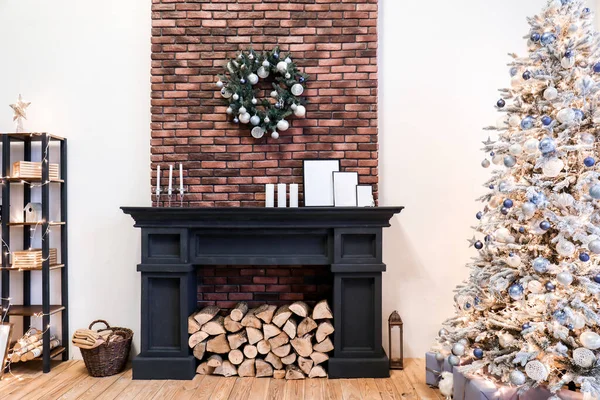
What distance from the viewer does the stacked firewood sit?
110 inches

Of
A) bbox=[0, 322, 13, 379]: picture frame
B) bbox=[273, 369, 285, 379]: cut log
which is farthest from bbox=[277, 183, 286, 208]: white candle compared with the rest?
bbox=[0, 322, 13, 379]: picture frame

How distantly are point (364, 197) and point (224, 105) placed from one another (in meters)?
1.23

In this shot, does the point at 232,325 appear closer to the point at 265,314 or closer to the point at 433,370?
the point at 265,314

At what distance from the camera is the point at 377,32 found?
3146 mm

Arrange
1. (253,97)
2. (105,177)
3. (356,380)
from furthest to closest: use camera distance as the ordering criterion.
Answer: (105,177)
(253,97)
(356,380)

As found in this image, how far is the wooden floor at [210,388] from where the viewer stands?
8.21ft

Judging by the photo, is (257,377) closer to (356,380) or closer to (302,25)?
(356,380)

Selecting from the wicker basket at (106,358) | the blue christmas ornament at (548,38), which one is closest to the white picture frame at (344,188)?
the blue christmas ornament at (548,38)

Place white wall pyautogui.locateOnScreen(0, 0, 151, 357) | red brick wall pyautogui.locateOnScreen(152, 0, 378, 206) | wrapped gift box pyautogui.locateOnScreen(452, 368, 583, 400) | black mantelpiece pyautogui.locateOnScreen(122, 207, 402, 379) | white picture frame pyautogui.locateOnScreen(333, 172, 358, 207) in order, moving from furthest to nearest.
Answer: white wall pyautogui.locateOnScreen(0, 0, 151, 357) → red brick wall pyautogui.locateOnScreen(152, 0, 378, 206) → white picture frame pyautogui.locateOnScreen(333, 172, 358, 207) → black mantelpiece pyautogui.locateOnScreen(122, 207, 402, 379) → wrapped gift box pyautogui.locateOnScreen(452, 368, 583, 400)

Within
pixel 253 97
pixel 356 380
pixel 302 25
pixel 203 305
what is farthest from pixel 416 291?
pixel 302 25

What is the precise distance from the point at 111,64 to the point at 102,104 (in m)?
0.32

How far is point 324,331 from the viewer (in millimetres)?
2775

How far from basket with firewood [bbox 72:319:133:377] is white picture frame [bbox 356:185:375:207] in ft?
6.21

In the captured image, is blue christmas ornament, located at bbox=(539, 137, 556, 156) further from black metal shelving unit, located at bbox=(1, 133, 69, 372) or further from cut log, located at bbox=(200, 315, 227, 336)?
black metal shelving unit, located at bbox=(1, 133, 69, 372)
